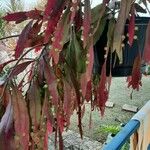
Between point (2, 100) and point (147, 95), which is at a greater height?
point (2, 100)

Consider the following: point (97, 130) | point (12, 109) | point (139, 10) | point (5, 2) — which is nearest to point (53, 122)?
point (12, 109)

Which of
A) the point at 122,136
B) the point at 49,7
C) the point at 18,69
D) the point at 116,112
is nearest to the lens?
the point at 49,7

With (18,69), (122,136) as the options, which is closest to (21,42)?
(18,69)

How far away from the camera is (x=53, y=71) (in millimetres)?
540

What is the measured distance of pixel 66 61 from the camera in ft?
1.86

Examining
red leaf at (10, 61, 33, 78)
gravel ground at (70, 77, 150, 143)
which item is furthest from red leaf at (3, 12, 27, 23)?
gravel ground at (70, 77, 150, 143)

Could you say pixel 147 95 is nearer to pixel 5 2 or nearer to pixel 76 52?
pixel 5 2

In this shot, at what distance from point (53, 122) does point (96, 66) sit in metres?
0.24

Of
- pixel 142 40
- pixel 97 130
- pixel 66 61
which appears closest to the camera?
pixel 66 61

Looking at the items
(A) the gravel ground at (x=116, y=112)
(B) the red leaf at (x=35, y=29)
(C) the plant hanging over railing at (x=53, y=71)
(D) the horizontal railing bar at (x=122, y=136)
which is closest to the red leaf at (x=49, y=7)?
(C) the plant hanging over railing at (x=53, y=71)

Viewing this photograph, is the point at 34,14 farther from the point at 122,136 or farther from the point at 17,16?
the point at 122,136

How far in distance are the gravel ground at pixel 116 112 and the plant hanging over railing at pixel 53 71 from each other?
7.27 ft

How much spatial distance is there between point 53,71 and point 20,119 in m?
0.11

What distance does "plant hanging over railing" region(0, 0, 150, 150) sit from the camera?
0.45 metres
